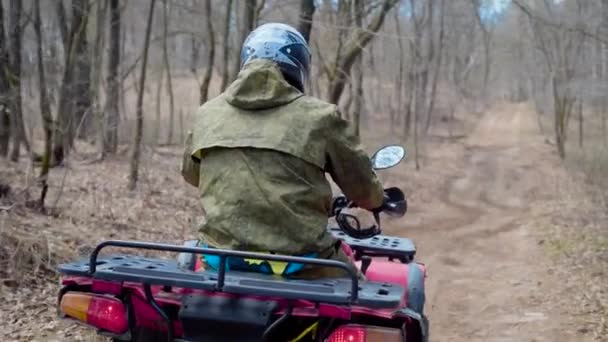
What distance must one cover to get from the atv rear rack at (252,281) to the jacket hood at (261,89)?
0.70 m

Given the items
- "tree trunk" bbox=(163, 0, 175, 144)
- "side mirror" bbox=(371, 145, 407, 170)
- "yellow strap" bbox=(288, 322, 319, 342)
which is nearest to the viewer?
"yellow strap" bbox=(288, 322, 319, 342)

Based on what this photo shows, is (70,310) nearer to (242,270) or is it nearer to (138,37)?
(242,270)

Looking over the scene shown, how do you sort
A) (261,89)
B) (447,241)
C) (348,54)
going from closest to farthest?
1. (261,89)
2. (447,241)
3. (348,54)

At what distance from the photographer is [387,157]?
377cm

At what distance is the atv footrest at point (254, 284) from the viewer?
2.55 meters

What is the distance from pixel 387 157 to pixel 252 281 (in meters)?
1.36

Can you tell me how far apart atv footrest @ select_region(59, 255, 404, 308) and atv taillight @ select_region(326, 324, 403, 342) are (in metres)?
0.11

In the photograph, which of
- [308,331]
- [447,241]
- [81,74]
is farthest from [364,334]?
[81,74]

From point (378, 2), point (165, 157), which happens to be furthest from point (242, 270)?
point (165, 157)

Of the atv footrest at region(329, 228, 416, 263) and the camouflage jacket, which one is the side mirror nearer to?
the atv footrest at region(329, 228, 416, 263)

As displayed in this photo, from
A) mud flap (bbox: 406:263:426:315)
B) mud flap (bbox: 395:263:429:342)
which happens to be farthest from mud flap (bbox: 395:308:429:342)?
mud flap (bbox: 406:263:426:315)

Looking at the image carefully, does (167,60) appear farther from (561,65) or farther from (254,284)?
(254,284)

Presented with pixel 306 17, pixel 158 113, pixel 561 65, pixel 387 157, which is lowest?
pixel 158 113

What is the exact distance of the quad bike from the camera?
2598 mm
